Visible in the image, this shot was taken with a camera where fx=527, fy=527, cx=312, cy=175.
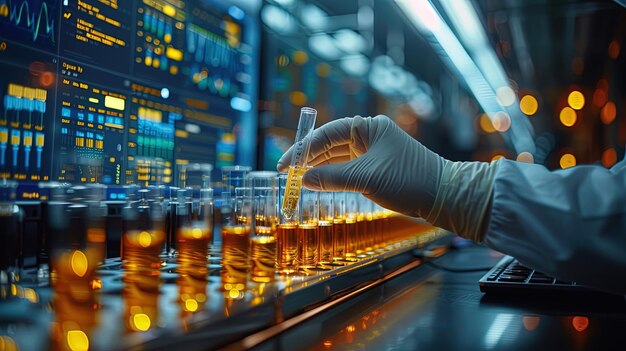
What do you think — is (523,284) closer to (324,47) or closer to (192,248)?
(192,248)

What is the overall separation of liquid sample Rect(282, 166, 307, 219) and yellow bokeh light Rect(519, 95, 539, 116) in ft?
24.5

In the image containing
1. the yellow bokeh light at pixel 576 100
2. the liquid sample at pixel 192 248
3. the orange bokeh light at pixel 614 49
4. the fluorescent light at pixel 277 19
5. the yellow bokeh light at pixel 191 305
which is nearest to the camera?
the yellow bokeh light at pixel 191 305

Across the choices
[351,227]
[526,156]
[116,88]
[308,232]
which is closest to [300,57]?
[351,227]

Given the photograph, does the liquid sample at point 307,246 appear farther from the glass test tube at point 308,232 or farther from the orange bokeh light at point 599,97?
the orange bokeh light at point 599,97

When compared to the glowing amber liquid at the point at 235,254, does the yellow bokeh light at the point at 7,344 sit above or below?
below

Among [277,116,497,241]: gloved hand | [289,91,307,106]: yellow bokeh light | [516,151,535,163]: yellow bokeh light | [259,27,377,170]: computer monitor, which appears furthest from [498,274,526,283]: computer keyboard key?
[516,151,535,163]: yellow bokeh light

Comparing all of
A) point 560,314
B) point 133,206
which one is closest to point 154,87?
point 133,206

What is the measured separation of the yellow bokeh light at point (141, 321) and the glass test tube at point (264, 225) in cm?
39

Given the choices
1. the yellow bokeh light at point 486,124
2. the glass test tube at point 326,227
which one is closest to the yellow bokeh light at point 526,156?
the yellow bokeh light at point 486,124

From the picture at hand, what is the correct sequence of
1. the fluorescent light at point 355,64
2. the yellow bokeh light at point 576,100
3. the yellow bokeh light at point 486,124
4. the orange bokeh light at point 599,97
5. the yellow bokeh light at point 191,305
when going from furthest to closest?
the yellow bokeh light at point 576,100 < the yellow bokeh light at point 486,124 < the orange bokeh light at point 599,97 < the fluorescent light at point 355,64 < the yellow bokeh light at point 191,305

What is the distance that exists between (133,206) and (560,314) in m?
1.08

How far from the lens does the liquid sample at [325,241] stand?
1524 mm

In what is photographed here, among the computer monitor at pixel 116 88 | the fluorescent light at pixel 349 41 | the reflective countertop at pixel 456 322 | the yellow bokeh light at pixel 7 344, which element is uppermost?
the fluorescent light at pixel 349 41

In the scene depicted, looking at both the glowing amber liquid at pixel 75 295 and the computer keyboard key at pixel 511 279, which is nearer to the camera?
the glowing amber liquid at pixel 75 295
